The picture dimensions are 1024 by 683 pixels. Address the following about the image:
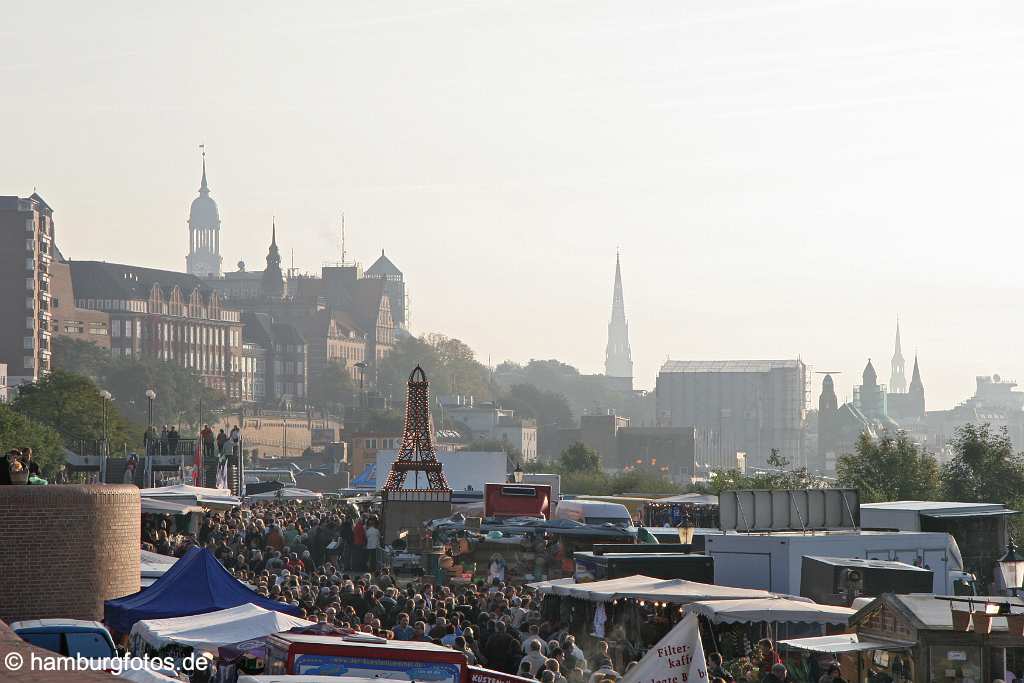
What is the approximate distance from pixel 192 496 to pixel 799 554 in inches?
590

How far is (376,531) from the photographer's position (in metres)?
35.8

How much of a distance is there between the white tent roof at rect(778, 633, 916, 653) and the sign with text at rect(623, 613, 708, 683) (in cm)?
271

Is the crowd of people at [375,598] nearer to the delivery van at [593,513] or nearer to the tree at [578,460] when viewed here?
the delivery van at [593,513]

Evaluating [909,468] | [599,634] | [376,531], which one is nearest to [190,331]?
[909,468]

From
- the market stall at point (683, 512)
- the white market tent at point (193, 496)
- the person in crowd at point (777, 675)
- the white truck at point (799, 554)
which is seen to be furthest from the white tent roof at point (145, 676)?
the market stall at point (683, 512)

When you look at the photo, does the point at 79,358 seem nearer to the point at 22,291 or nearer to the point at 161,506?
the point at 22,291

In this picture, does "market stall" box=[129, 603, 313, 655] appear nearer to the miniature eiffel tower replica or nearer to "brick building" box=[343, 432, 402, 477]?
the miniature eiffel tower replica

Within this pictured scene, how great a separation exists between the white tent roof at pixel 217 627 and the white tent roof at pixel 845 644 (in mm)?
4851

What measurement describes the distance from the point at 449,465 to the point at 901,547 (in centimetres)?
2404

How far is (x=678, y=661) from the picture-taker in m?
15.5

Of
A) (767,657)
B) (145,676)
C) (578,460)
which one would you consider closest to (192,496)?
(767,657)

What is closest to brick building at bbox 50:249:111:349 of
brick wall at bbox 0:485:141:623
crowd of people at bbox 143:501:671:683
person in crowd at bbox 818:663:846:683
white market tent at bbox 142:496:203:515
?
white market tent at bbox 142:496:203:515

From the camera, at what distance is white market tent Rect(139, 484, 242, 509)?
1469 inches

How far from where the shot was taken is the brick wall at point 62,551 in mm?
23469
